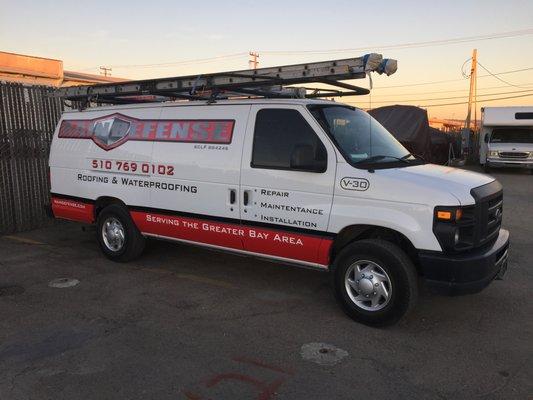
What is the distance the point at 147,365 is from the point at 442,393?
7.36ft

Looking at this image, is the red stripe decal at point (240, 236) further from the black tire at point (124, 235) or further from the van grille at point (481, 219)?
the van grille at point (481, 219)

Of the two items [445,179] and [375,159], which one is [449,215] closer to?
[445,179]

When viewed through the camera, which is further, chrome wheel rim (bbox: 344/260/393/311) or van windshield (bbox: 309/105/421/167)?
van windshield (bbox: 309/105/421/167)

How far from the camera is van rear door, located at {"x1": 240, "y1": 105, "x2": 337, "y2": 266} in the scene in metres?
4.95

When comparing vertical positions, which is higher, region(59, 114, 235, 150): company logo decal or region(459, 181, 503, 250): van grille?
region(59, 114, 235, 150): company logo decal

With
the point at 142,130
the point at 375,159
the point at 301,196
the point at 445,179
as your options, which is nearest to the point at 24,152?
the point at 142,130

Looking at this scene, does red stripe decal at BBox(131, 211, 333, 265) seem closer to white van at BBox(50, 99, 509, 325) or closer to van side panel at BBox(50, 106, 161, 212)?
white van at BBox(50, 99, 509, 325)

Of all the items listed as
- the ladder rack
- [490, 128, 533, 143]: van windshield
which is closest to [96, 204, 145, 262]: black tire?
the ladder rack

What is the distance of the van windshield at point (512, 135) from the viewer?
901 inches

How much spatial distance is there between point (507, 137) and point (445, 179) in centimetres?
2092

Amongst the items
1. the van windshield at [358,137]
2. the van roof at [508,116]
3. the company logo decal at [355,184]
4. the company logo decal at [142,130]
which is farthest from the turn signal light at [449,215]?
the van roof at [508,116]

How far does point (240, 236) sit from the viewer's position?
5582mm

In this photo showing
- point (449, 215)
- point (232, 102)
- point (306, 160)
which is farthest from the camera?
point (232, 102)

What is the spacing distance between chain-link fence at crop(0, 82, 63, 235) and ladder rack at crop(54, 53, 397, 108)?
126cm
